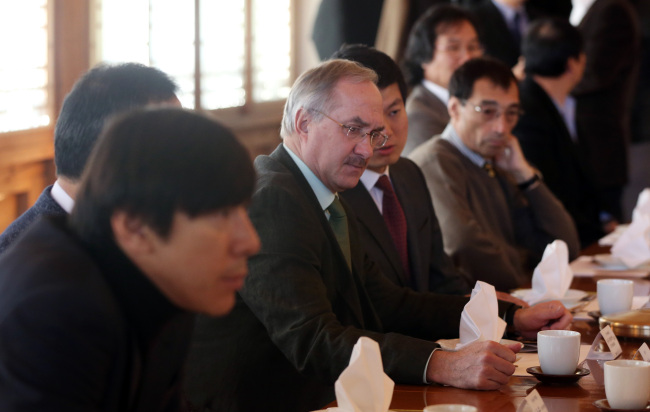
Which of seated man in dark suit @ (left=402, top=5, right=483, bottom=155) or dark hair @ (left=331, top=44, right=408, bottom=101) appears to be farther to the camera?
seated man in dark suit @ (left=402, top=5, right=483, bottom=155)

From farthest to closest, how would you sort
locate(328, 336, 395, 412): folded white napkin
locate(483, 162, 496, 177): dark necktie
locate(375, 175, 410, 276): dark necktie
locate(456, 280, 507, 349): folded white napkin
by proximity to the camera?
locate(483, 162, 496, 177): dark necktie, locate(375, 175, 410, 276): dark necktie, locate(456, 280, 507, 349): folded white napkin, locate(328, 336, 395, 412): folded white napkin

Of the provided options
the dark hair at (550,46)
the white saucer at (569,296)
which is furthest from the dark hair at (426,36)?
the white saucer at (569,296)

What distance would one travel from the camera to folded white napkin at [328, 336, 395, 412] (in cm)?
143


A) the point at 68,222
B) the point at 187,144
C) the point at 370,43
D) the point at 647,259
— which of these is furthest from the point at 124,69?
the point at 370,43

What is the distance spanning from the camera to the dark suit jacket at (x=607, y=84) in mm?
5781

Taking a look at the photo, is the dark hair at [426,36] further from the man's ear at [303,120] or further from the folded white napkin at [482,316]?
the folded white napkin at [482,316]

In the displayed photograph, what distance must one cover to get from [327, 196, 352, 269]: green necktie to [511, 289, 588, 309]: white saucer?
0.66 meters

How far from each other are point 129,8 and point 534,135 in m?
2.08

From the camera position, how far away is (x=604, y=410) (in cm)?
153

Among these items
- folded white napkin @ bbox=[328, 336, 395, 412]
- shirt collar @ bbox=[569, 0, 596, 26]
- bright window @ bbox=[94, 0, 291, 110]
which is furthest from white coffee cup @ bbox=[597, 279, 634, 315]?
shirt collar @ bbox=[569, 0, 596, 26]

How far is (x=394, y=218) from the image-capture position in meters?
2.75

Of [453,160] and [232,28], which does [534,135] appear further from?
[232,28]

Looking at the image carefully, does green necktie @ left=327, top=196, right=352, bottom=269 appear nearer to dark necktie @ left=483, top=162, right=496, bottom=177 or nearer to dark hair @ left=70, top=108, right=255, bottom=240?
dark hair @ left=70, top=108, right=255, bottom=240

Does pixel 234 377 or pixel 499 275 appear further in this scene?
pixel 499 275
